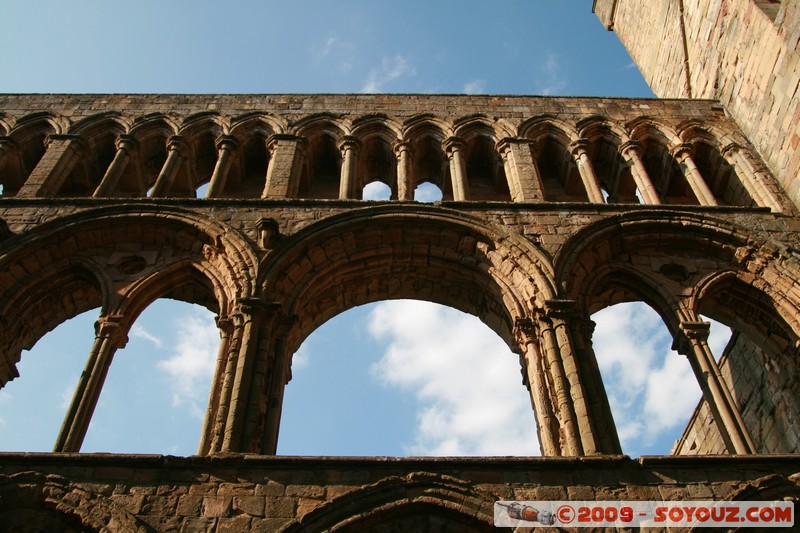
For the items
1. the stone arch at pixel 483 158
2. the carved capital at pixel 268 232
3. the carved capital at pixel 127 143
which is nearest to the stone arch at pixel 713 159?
the stone arch at pixel 483 158

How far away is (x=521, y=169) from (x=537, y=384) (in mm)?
4415

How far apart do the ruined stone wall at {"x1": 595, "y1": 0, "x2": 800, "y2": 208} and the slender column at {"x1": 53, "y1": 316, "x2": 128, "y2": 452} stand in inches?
396

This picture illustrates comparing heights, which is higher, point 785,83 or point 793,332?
point 785,83

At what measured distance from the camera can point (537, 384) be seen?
864cm

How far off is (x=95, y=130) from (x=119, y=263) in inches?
148

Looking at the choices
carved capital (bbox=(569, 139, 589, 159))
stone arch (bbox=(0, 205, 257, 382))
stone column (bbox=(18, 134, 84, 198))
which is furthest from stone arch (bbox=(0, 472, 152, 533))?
carved capital (bbox=(569, 139, 589, 159))

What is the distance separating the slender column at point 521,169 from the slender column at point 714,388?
3088mm

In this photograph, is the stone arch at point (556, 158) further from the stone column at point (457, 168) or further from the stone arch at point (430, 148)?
the stone arch at point (430, 148)

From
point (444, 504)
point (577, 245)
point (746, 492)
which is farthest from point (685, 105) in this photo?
point (444, 504)

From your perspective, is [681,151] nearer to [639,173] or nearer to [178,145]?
[639,173]

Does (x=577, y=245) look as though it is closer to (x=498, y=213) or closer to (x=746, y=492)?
(x=498, y=213)

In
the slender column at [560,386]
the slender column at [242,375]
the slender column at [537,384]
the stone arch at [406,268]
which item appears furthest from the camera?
the stone arch at [406,268]

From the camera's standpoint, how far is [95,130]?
504 inches

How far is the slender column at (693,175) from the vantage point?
11.5 m
